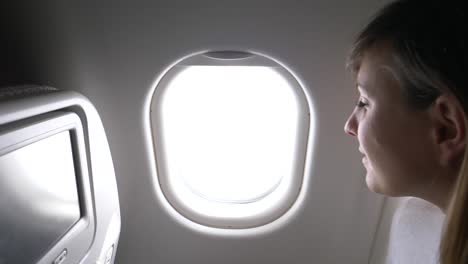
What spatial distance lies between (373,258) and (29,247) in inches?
43.3

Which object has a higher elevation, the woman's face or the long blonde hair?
the woman's face

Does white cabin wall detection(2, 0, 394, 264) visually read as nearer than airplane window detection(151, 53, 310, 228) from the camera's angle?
Yes

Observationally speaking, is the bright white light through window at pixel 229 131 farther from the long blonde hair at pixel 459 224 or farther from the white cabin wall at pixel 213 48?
the long blonde hair at pixel 459 224

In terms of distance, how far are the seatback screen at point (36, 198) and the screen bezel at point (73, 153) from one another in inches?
0.5

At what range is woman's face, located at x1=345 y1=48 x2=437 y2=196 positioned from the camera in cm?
74

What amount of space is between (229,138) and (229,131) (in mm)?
31

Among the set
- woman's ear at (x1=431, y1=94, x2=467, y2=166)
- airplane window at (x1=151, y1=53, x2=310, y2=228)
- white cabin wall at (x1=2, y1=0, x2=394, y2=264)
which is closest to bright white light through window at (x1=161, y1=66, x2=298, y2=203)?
airplane window at (x1=151, y1=53, x2=310, y2=228)

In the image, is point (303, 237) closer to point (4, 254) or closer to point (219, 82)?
point (219, 82)

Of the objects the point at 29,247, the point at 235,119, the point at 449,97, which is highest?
the point at 449,97

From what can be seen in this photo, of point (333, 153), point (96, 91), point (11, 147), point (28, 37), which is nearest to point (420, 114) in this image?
point (333, 153)

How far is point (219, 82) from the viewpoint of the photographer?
4.50 feet

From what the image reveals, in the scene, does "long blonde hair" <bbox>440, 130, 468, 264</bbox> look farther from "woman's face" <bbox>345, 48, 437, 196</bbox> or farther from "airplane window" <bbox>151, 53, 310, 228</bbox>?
"airplane window" <bbox>151, 53, 310, 228</bbox>

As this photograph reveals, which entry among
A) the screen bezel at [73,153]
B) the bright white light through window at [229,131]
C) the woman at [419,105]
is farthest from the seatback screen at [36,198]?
the woman at [419,105]

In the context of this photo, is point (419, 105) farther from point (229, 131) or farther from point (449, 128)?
point (229, 131)
